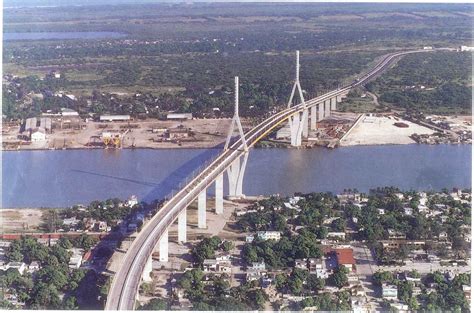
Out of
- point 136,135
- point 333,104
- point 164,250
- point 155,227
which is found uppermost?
point 333,104

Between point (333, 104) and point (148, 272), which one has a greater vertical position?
point (333, 104)

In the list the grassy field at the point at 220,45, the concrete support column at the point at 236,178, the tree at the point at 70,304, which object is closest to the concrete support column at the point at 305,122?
the grassy field at the point at 220,45

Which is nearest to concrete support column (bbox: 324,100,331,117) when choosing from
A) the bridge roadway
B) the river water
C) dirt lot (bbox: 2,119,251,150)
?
dirt lot (bbox: 2,119,251,150)

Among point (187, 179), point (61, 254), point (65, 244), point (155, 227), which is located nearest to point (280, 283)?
point (155, 227)

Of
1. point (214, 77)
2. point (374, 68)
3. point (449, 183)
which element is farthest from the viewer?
point (374, 68)

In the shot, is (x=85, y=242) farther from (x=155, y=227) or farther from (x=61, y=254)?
(x=155, y=227)

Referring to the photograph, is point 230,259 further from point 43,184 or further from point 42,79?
point 42,79

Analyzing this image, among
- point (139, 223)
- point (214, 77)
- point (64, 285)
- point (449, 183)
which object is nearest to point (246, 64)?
point (214, 77)
